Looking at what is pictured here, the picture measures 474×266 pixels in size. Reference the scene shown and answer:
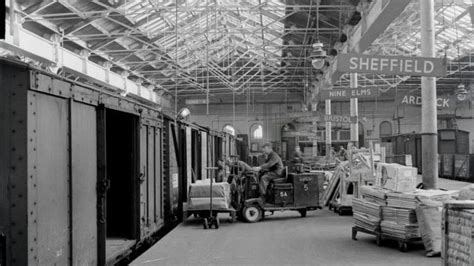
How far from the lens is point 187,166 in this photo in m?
13.6

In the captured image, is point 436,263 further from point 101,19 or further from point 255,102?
point 255,102

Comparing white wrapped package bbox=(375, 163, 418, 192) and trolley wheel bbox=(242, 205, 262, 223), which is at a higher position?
white wrapped package bbox=(375, 163, 418, 192)

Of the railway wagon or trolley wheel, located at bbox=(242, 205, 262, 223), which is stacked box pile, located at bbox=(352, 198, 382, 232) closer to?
trolley wheel, located at bbox=(242, 205, 262, 223)

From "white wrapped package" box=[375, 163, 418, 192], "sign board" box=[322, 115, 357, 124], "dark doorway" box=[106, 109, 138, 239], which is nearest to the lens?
"dark doorway" box=[106, 109, 138, 239]

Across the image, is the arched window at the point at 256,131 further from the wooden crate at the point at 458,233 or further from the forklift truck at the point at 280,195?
the wooden crate at the point at 458,233

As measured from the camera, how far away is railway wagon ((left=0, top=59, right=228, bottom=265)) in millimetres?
4328

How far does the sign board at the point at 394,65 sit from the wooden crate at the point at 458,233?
413 cm

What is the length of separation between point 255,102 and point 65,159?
131 ft

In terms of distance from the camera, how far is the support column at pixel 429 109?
10.2m

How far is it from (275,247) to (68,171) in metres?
4.86

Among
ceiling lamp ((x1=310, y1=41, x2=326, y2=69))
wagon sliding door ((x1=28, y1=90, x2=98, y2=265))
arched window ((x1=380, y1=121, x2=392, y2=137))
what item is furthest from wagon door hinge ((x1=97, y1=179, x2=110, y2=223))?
arched window ((x1=380, y1=121, x2=392, y2=137))

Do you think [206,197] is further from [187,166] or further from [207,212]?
[187,166]

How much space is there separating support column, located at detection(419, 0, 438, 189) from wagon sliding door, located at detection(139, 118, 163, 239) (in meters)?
5.54

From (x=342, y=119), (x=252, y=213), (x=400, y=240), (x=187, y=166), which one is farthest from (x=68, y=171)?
(x=342, y=119)
